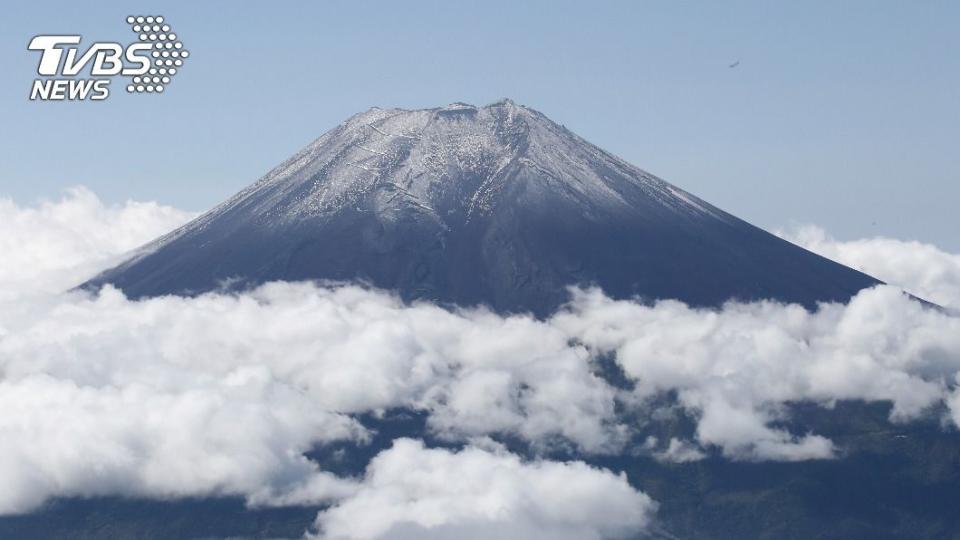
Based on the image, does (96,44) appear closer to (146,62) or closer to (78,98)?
(78,98)

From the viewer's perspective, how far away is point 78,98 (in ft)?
579

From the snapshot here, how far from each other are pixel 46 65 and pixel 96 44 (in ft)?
21.8

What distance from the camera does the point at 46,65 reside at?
178 meters

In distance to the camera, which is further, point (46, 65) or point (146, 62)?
point (146, 62)

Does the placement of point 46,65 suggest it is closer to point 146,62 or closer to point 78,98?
point 78,98

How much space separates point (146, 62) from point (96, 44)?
775 inches

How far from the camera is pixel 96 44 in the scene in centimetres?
17750

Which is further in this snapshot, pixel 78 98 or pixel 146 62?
pixel 146 62

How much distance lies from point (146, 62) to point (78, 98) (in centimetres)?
2222

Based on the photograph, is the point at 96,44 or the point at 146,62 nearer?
the point at 96,44

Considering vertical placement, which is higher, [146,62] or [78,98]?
[146,62]

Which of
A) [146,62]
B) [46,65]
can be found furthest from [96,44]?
[146,62]

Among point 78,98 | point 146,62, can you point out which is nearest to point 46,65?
point 78,98

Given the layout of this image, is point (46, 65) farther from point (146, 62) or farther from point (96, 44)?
point (146, 62)
